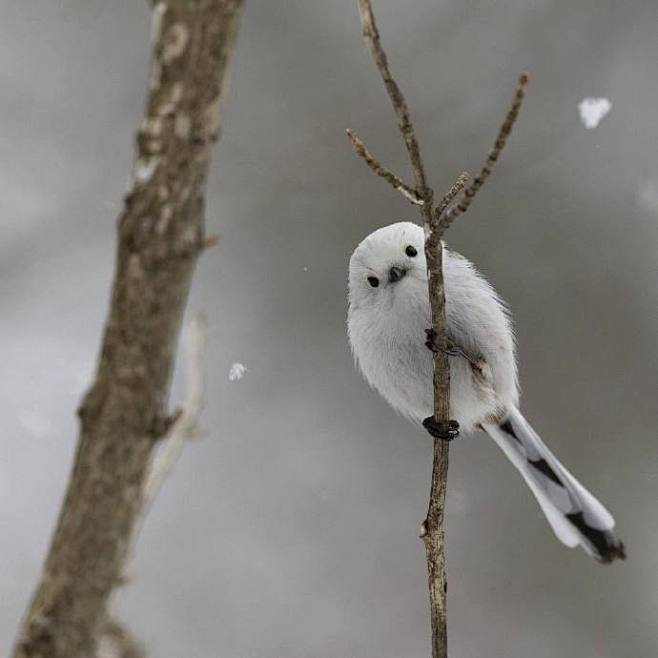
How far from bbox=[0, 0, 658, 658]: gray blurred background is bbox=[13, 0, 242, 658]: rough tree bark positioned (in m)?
2.06

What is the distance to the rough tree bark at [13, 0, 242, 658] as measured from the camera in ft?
2.67

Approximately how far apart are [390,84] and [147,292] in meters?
0.39

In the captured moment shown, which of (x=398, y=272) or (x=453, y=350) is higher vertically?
(x=398, y=272)

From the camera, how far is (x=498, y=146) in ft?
3.41

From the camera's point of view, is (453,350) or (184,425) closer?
(184,425)

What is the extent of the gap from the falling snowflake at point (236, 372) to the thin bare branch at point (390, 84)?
6.23 ft

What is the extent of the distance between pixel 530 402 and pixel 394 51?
120 cm

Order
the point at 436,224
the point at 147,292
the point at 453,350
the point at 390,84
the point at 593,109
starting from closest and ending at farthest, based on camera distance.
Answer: the point at 147,292, the point at 390,84, the point at 436,224, the point at 453,350, the point at 593,109

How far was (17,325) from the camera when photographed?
122 inches

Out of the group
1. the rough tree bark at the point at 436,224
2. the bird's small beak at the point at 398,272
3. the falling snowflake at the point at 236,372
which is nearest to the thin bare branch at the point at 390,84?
the rough tree bark at the point at 436,224

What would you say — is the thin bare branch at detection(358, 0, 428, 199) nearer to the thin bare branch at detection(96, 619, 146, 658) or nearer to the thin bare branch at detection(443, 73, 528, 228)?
the thin bare branch at detection(443, 73, 528, 228)

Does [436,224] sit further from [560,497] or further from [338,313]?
[338,313]

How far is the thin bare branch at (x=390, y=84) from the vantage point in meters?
0.99

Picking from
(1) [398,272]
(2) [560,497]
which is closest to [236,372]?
(1) [398,272]
